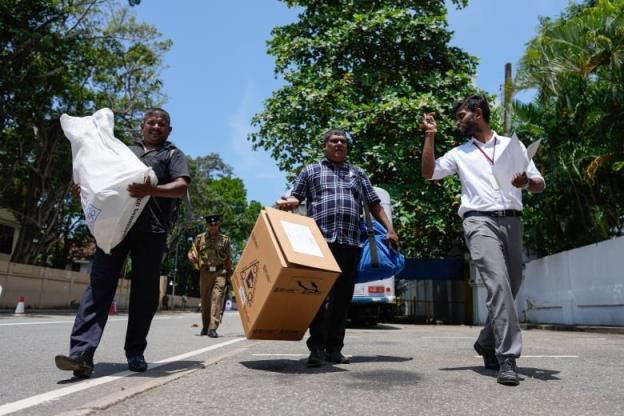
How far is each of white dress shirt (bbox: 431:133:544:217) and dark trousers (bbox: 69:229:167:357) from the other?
85.8 inches

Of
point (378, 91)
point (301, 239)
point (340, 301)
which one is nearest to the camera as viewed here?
point (301, 239)

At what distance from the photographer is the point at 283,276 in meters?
4.00

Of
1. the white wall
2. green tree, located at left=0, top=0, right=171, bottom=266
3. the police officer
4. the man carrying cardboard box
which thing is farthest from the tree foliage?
the man carrying cardboard box

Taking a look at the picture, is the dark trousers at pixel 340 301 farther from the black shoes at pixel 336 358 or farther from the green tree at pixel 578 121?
the green tree at pixel 578 121

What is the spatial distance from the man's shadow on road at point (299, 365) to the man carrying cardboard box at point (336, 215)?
0.16 m

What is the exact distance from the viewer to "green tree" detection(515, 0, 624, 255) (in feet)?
42.3

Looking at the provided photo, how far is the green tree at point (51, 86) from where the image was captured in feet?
58.4

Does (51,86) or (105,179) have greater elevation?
(51,86)

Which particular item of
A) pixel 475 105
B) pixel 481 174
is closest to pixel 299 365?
pixel 481 174

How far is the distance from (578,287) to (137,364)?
11.6 meters

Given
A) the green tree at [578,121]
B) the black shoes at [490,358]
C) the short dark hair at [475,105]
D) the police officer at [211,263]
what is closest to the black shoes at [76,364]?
the black shoes at [490,358]

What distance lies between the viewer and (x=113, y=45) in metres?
23.8

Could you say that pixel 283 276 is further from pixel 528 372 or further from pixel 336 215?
pixel 528 372

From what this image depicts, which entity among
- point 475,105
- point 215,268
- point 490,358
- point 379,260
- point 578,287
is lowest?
point 490,358
